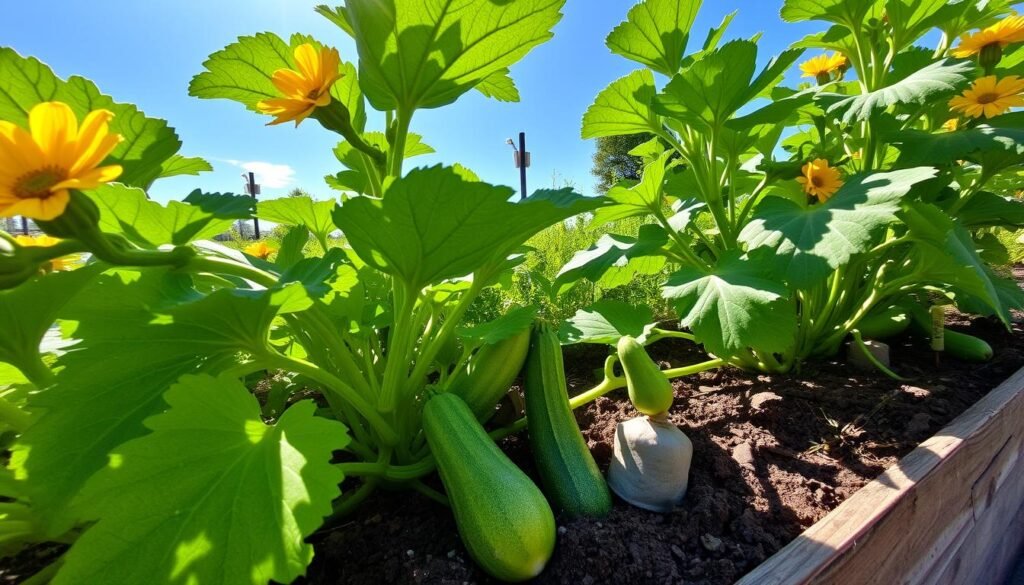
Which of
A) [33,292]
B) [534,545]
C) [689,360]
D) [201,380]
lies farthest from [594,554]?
[689,360]

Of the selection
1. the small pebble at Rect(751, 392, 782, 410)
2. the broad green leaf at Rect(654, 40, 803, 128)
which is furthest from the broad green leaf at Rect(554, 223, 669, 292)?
the small pebble at Rect(751, 392, 782, 410)

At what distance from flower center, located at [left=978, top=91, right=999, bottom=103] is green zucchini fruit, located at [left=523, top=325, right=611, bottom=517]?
44.4 inches

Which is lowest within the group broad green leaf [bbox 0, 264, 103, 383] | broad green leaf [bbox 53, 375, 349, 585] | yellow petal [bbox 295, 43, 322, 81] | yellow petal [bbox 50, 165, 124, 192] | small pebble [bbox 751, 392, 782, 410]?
small pebble [bbox 751, 392, 782, 410]

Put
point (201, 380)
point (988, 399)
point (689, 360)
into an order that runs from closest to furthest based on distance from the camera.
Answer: point (201, 380) → point (988, 399) → point (689, 360)

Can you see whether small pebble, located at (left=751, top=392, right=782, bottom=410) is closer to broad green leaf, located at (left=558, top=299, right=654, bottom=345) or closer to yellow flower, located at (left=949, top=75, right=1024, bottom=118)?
broad green leaf, located at (left=558, top=299, right=654, bottom=345)

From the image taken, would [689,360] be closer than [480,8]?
No

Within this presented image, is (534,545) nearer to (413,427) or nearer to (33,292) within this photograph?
(413,427)

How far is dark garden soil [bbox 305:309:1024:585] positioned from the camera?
559mm

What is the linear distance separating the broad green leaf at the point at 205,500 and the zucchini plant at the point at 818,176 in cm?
60

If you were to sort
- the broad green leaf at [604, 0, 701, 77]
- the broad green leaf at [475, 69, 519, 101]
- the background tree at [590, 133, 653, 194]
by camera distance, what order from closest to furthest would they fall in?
the broad green leaf at [475, 69, 519, 101]
the broad green leaf at [604, 0, 701, 77]
the background tree at [590, 133, 653, 194]

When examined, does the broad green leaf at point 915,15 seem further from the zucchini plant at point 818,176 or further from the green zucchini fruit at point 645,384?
the green zucchini fruit at point 645,384

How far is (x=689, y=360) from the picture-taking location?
4.31 feet

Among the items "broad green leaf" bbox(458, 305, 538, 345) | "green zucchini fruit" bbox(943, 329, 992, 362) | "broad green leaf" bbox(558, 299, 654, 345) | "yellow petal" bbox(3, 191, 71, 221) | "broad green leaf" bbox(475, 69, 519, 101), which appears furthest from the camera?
"green zucchini fruit" bbox(943, 329, 992, 362)

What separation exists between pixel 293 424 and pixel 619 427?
49 cm
